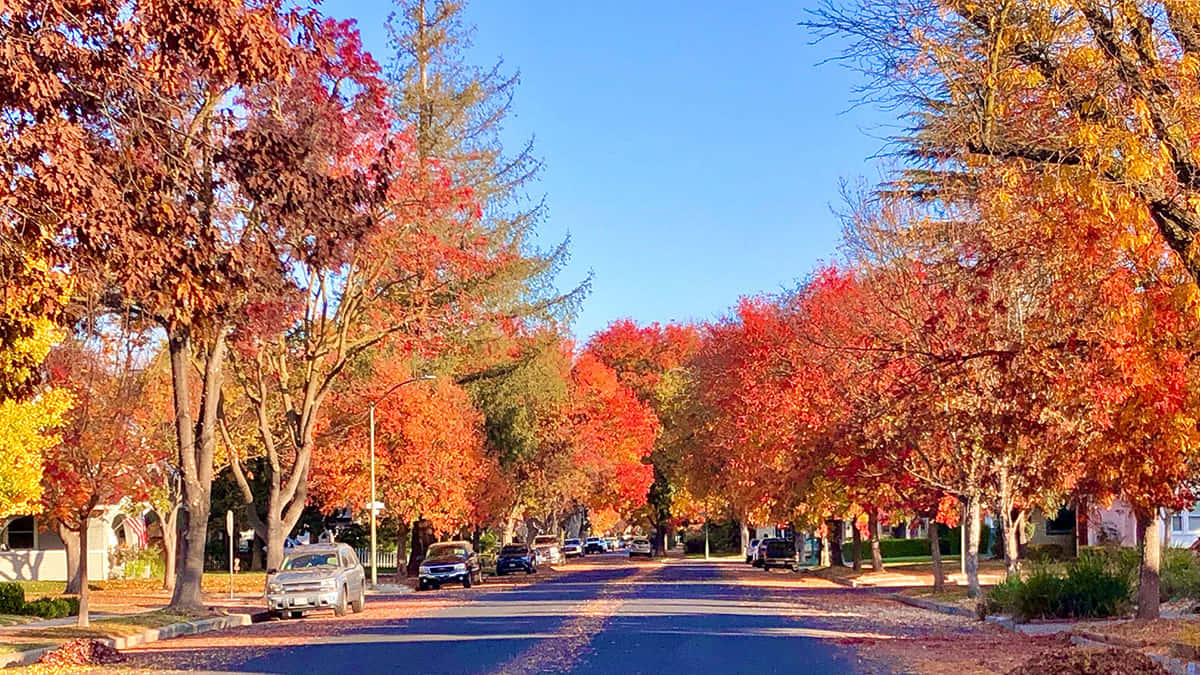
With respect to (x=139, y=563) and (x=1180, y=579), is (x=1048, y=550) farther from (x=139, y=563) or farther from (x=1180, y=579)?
(x=139, y=563)

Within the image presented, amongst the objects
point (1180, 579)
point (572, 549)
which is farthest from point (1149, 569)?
point (572, 549)

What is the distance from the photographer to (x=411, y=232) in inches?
1443

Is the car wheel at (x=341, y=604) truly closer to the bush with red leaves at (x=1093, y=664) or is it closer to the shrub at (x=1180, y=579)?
the shrub at (x=1180, y=579)

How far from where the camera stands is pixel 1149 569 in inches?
864

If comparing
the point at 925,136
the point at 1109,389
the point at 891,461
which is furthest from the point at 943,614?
the point at 925,136

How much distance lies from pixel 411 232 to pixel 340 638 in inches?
590

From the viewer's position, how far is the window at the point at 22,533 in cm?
5291

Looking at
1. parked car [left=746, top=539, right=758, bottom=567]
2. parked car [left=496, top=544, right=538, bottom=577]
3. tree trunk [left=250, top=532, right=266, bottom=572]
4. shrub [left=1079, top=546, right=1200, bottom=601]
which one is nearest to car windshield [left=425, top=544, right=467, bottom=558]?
parked car [left=496, top=544, right=538, bottom=577]

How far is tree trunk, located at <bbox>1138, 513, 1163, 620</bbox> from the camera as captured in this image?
21891 mm

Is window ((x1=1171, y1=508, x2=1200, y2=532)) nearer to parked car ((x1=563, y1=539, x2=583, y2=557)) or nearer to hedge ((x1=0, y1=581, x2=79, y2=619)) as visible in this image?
hedge ((x1=0, y1=581, x2=79, y2=619))

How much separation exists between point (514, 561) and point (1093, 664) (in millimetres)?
47951

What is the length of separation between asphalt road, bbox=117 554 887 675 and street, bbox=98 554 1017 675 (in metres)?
0.03

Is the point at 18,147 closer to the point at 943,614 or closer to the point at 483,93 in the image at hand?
the point at 943,614

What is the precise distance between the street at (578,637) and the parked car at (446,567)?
413 inches
